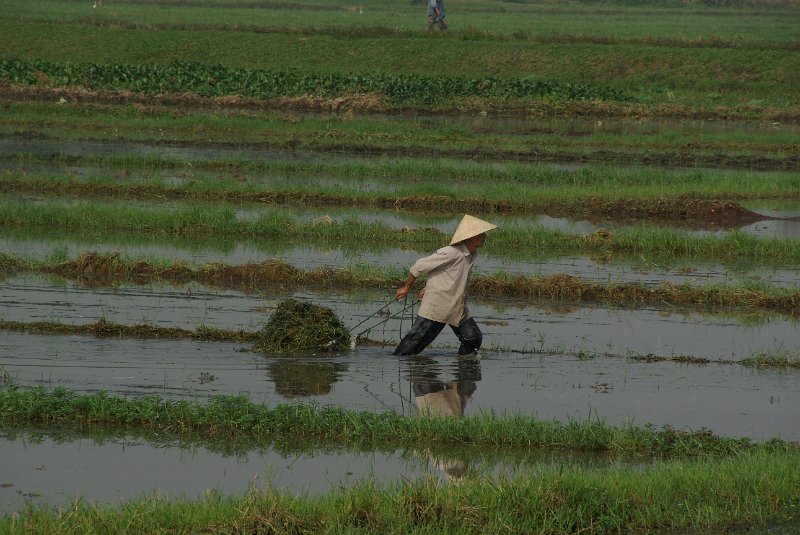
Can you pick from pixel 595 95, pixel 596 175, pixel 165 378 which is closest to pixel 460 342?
pixel 165 378

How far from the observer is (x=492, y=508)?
17.1ft

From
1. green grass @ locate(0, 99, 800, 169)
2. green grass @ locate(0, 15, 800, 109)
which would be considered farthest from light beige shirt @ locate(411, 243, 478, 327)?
green grass @ locate(0, 15, 800, 109)

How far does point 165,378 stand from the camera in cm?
768

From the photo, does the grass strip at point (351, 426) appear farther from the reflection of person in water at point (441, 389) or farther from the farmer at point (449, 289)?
the farmer at point (449, 289)

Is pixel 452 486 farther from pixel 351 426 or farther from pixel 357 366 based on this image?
pixel 357 366

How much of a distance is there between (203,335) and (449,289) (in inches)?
81.9

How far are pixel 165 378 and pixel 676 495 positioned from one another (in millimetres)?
3760

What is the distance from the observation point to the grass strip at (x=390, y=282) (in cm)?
1072

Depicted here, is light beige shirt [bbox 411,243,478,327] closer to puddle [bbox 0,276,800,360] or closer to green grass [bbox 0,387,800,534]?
puddle [bbox 0,276,800,360]

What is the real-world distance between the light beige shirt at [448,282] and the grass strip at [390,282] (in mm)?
2515

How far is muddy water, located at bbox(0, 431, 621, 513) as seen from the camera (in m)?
5.62

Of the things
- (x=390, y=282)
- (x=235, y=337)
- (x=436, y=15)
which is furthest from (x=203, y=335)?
(x=436, y=15)

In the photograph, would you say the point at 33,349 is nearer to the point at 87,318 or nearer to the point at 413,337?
the point at 87,318

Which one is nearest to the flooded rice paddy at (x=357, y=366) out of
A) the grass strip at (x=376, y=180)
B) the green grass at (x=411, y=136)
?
the grass strip at (x=376, y=180)
